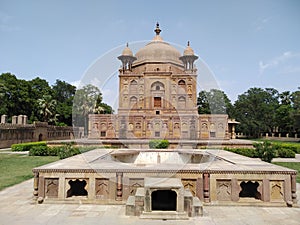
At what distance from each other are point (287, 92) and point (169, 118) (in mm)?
42649

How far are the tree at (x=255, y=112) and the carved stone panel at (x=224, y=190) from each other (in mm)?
49472

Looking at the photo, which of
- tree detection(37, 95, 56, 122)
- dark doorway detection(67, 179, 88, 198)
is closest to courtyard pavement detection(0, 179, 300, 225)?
dark doorway detection(67, 179, 88, 198)

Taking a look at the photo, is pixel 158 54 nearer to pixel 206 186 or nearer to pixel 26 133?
pixel 26 133

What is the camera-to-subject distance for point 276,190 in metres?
6.90

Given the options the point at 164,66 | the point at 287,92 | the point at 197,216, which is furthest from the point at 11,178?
the point at 287,92

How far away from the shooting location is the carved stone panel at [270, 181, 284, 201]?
6.84 metres

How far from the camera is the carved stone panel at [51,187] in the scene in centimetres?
699

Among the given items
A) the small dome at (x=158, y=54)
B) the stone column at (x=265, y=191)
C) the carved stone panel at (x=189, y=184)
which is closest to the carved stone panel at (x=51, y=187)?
the carved stone panel at (x=189, y=184)

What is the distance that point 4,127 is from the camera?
27156mm

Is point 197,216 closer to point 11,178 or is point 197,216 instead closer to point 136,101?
point 11,178

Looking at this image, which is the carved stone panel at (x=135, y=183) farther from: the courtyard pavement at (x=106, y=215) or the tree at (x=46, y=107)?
the tree at (x=46, y=107)

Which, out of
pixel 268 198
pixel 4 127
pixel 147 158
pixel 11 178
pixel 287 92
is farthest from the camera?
pixel 287 92

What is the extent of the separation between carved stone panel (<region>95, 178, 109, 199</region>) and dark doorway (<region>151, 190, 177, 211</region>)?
1377 millimetres

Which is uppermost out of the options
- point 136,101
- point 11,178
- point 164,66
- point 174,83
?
point 164,66
